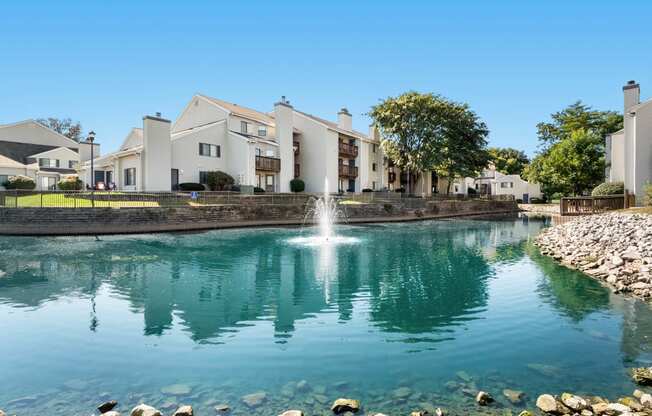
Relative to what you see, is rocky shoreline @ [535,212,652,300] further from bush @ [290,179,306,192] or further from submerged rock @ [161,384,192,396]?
bush @ [290,179,306,192]

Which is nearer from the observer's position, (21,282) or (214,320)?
(214,320)

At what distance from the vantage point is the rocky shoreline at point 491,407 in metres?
5.08

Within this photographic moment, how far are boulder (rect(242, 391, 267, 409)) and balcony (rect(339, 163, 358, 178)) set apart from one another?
44.2 m

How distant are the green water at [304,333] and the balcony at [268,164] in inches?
959

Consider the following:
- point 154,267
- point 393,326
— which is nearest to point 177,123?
point 154,267

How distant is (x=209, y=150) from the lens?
3900 cm

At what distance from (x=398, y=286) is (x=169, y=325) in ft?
23.1

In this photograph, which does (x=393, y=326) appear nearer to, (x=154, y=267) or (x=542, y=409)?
(x=542, y=409)

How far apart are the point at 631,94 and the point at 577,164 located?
45.0ft

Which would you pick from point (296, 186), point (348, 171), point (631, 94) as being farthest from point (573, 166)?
point (296, 186)

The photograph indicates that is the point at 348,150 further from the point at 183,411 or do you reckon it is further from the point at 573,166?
the point at 183,411

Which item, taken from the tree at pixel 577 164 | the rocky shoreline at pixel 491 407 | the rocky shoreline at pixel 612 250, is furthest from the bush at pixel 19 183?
the tree at pixel 577 164

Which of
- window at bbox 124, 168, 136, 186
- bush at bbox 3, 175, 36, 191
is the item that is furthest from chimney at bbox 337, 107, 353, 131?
bush at bbox 3, 175, 36, 191

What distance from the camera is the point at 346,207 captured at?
3738 cm
